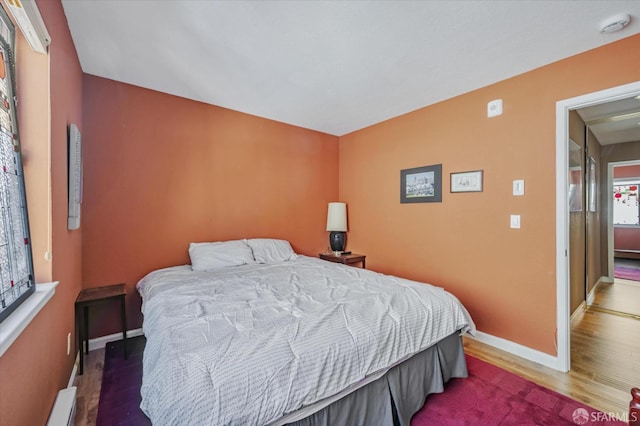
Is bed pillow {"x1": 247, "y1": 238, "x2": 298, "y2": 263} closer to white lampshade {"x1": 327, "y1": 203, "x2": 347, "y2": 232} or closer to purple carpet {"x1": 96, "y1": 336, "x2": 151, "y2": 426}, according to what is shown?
white lampshade {"x1": 327, "y1": 203, "x2": 347, "y2": 232}

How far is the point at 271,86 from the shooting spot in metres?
2.68

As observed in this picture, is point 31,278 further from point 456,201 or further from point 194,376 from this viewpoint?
point 456,201

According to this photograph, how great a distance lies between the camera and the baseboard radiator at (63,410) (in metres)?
1.32

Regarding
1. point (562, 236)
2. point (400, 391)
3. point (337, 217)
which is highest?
point (337, 217)

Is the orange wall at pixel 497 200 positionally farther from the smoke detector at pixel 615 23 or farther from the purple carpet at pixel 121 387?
the purple carpet at pixel 121 387

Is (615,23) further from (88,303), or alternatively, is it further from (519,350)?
(88,303)

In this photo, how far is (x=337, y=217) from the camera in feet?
13.0

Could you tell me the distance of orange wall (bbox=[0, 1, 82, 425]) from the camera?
1.05 meters

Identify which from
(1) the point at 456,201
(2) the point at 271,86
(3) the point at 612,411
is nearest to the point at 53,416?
(2) the point at 271,86

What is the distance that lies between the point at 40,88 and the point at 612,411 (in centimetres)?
371

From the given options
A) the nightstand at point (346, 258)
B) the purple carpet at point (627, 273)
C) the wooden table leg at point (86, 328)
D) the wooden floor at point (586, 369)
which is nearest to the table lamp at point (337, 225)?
the nightstand at point (346, 258)

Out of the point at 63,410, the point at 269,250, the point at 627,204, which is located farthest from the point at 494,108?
the point at 627,204

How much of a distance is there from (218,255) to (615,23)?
3515 mm

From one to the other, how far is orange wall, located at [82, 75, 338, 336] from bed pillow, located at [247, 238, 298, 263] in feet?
0.85
